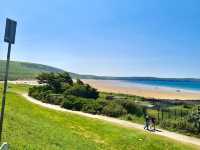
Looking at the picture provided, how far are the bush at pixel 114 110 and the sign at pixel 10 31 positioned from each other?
38.2 m

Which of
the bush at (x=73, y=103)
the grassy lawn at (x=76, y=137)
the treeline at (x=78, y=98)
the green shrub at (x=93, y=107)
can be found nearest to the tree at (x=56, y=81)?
the treeline at (x=78, y=98)

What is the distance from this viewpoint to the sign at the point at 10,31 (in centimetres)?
958

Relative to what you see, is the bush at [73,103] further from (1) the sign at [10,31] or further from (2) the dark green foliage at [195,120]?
(1) the sign at [10,31]

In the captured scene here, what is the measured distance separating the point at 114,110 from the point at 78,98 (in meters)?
11.8

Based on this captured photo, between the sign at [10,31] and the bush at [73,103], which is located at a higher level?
the sign at [10,31]

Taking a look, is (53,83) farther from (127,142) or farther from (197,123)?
(127,142)

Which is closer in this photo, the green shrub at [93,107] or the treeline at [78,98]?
the treeline at [78,98]

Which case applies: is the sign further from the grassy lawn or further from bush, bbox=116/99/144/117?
bush, bbox=116/99/144/117

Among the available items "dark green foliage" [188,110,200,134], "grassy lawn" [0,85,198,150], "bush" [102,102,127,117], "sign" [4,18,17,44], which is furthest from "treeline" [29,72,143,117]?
"sign" [4,18,17,44]

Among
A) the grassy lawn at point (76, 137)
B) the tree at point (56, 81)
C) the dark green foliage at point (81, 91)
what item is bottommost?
the grassy lawn at point (76, 137)

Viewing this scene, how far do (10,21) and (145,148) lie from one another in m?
18.2

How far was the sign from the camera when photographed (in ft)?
31.4

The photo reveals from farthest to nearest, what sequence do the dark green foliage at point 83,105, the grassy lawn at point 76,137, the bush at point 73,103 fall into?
the bush at point 73,103
the dark green foliage at point 83,105
the grassy lawn at point 76,137

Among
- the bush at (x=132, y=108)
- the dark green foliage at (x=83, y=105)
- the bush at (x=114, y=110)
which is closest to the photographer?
the bush at (x=114, y=110)
